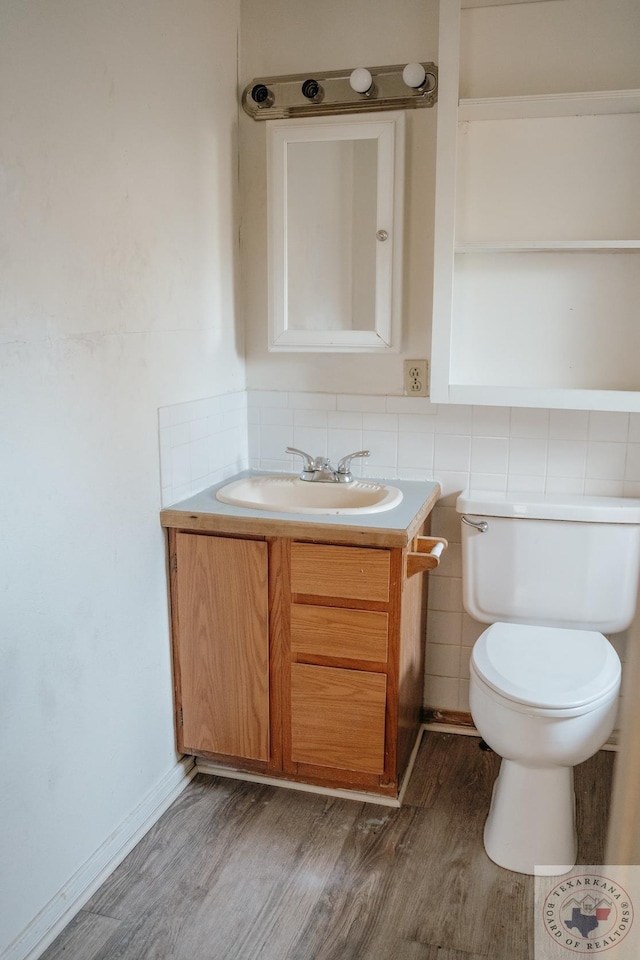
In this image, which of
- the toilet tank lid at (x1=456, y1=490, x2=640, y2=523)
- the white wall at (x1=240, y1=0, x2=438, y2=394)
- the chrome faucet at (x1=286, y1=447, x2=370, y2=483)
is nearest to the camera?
the toilet tank lid at (x1=456, y1=490, x2=640, y2=523)

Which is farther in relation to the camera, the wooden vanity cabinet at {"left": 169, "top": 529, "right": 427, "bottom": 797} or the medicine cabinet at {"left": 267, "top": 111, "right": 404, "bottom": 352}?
the medicine cabinet at {"left": 267, "top": 111, "right": 404, "bottom": 352}

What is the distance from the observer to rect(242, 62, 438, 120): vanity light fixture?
222 centimetres

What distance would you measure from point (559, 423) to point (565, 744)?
3.07 feet

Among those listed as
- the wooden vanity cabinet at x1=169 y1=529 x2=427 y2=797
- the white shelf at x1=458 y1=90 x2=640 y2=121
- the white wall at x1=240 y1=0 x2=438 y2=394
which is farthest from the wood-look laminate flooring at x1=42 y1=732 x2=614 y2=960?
the white shelf at x1=458 y1=90 x2=640 y2=121

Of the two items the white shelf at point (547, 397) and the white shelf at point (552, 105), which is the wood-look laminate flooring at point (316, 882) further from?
the white shelf at point (552, 105)

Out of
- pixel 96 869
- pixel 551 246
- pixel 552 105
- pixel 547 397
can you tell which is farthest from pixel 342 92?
Result: pixel 96 869

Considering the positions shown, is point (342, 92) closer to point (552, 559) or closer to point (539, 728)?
point (552, 559)

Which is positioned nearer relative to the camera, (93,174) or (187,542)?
(93,174)

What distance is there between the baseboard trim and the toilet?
0.86m

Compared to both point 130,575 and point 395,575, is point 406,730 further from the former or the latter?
point 130,575

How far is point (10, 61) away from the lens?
1468mm

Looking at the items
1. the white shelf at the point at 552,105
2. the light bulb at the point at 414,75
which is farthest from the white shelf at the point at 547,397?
the light bulb at the point at 414,75

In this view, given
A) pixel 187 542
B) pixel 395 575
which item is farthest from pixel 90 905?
pixel 395 575

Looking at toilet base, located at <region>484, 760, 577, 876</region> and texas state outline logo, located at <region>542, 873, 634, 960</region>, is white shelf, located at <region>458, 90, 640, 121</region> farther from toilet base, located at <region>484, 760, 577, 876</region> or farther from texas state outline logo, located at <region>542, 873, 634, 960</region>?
texas state outline logo, located at <region>542, 873, 634, 960</region>
